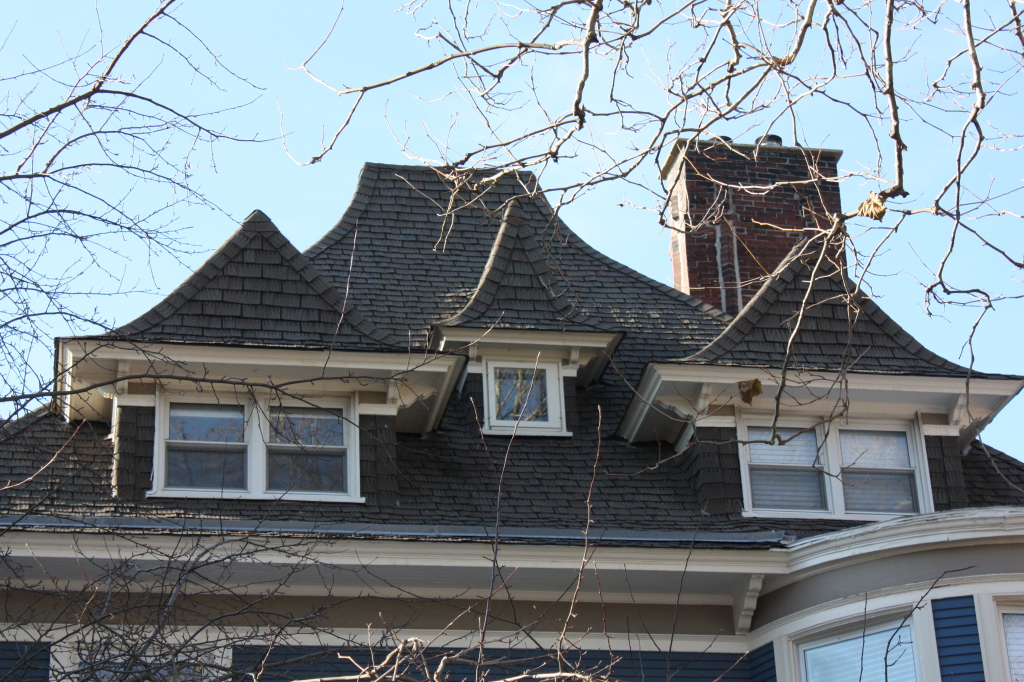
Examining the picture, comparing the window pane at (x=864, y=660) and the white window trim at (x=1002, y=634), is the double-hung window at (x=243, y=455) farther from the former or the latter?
the white window trim at (x=1002, y=634)

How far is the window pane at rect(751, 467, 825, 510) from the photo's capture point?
12094mm

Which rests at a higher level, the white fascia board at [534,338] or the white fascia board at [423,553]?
the white fascia board at [534,338]

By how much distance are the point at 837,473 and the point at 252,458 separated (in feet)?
16.8

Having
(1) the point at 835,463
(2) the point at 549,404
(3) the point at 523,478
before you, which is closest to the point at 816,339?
(1) the point at 835,463

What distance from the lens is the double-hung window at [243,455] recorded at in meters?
11.3

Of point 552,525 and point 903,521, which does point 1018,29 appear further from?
point 552,525

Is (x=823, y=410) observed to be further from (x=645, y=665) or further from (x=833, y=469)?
(x=645, y=665)

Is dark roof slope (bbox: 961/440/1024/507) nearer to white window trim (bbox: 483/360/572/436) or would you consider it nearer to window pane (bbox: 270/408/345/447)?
white window trim (bbox: 483/360/572/436)

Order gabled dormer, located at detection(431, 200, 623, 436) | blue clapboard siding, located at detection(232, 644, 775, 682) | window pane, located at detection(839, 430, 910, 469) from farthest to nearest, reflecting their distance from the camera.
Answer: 1. gabled dormer, located at detection(431, 200, 623, 436)
2. window pane, located at detection(839, 430, 910, 469)
3. blue clapboard siding, located at detection(232, 644, 775, 682)

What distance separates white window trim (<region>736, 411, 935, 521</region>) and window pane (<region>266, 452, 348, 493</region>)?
11.5 ft

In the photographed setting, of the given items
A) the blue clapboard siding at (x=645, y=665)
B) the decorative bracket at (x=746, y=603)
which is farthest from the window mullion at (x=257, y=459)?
the decorative bracket at (x=746, y=603)

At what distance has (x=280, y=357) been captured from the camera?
37.8 feet

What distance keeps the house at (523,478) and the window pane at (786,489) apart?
2cm

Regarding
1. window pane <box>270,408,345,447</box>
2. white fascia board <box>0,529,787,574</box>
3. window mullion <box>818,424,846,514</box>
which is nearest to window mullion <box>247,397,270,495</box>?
window pane <box>270,408,345,447</box>
